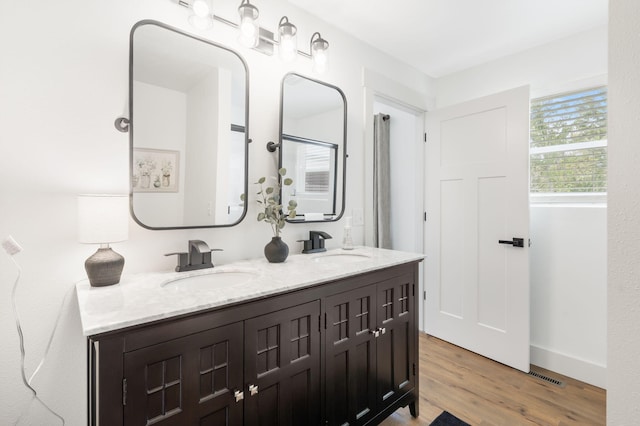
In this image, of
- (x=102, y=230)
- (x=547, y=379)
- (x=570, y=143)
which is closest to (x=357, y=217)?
(x=102, y=230)

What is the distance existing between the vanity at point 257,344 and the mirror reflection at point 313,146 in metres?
0.40

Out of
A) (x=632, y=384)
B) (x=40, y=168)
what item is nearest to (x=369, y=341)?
(x=632, y=384)

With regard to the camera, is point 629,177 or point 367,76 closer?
point 629,177

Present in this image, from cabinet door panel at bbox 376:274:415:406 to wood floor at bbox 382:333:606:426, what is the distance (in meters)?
0.27

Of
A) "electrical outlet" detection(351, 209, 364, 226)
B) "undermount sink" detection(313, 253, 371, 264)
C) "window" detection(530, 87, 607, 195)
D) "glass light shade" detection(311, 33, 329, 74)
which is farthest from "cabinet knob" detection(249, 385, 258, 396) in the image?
"window" detection(530, 87, 607, 195)

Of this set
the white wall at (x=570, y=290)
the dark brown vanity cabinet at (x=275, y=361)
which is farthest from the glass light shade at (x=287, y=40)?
the white wall at (x=570, y=290)

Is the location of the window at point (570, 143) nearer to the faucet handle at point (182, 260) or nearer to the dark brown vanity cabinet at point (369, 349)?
the dark brown vanity cabinet at point (369, 349)

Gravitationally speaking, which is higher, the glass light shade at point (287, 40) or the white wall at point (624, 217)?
the glass light shade at point (287, 40)

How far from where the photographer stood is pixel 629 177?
90cm

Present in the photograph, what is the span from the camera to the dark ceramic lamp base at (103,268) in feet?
3.55

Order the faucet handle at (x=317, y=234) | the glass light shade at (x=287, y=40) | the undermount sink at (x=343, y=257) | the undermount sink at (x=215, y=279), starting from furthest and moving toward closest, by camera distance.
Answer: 1. the faucet handle at (x=317, y=234)
2. the undermount sink at (x=343, y=257)
3. the glass light shade at (x=287, y=40)
4. the undermount sink at (x=215, y=279)

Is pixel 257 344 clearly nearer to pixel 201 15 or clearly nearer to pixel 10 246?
pixel 10 246

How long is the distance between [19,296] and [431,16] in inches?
101

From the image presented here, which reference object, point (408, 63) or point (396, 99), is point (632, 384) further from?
point (408, 63)
